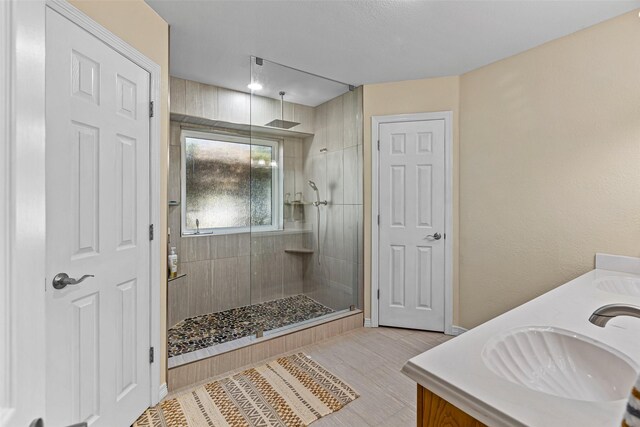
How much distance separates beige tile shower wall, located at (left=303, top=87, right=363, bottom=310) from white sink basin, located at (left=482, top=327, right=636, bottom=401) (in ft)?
6.97

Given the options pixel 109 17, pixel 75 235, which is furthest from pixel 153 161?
pixel 109 17

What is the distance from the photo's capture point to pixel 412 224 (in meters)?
3.01

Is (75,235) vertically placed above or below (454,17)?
below

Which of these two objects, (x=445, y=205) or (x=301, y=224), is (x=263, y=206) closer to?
(x=301, y=224)

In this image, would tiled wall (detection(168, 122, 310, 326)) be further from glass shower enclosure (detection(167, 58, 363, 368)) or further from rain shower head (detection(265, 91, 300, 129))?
rain shower head (detection(265, 91, 300, 129))

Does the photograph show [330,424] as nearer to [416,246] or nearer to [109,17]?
[416,246]

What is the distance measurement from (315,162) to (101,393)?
2231 millimetres

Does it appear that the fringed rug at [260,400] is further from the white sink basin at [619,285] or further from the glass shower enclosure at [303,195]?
the white sink basin at [619,285]

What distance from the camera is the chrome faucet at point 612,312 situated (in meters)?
0.83

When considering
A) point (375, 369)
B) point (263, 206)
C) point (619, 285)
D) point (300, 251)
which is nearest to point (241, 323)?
point (300, 251)

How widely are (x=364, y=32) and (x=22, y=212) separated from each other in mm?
2223

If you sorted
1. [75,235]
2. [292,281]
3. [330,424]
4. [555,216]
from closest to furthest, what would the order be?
[75,235] → [330,424] → [555,216] → [292,281]

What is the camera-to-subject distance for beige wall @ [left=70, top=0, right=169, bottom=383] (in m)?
1.51

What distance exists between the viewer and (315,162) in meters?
2.93
